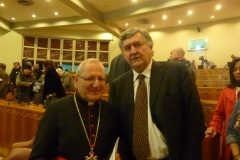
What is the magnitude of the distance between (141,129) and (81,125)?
375 mm

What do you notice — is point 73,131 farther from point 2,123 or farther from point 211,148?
point 2,123

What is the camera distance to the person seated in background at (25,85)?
478 centimetres

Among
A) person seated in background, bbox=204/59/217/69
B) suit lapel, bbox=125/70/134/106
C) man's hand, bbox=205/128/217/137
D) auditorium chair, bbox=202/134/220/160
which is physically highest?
person seated in background, bbox=204/59/217/69

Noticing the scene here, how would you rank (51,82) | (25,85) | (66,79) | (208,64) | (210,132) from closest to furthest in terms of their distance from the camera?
(210,132) → (51,82) → (25,85) → (66,79) → (208,64)

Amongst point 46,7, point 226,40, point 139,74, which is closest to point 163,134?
point 139,74

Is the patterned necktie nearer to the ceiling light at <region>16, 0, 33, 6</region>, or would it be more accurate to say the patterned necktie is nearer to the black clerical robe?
the black clerical robe

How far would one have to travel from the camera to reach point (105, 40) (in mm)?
15719

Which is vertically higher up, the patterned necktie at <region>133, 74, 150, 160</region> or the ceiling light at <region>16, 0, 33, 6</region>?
the ceiling light at <region>16, 0, 33, 6</region>

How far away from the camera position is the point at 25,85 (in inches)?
188

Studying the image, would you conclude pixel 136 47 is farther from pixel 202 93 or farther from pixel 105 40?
pixel 105 40

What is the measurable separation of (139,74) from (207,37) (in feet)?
43.8

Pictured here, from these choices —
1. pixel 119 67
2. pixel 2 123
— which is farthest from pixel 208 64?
pixel 119 67

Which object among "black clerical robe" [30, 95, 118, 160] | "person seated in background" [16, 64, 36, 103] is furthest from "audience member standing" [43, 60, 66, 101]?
"black clerical robe" [30, 95, 118, 160]

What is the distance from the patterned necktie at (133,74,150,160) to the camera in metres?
1.39
